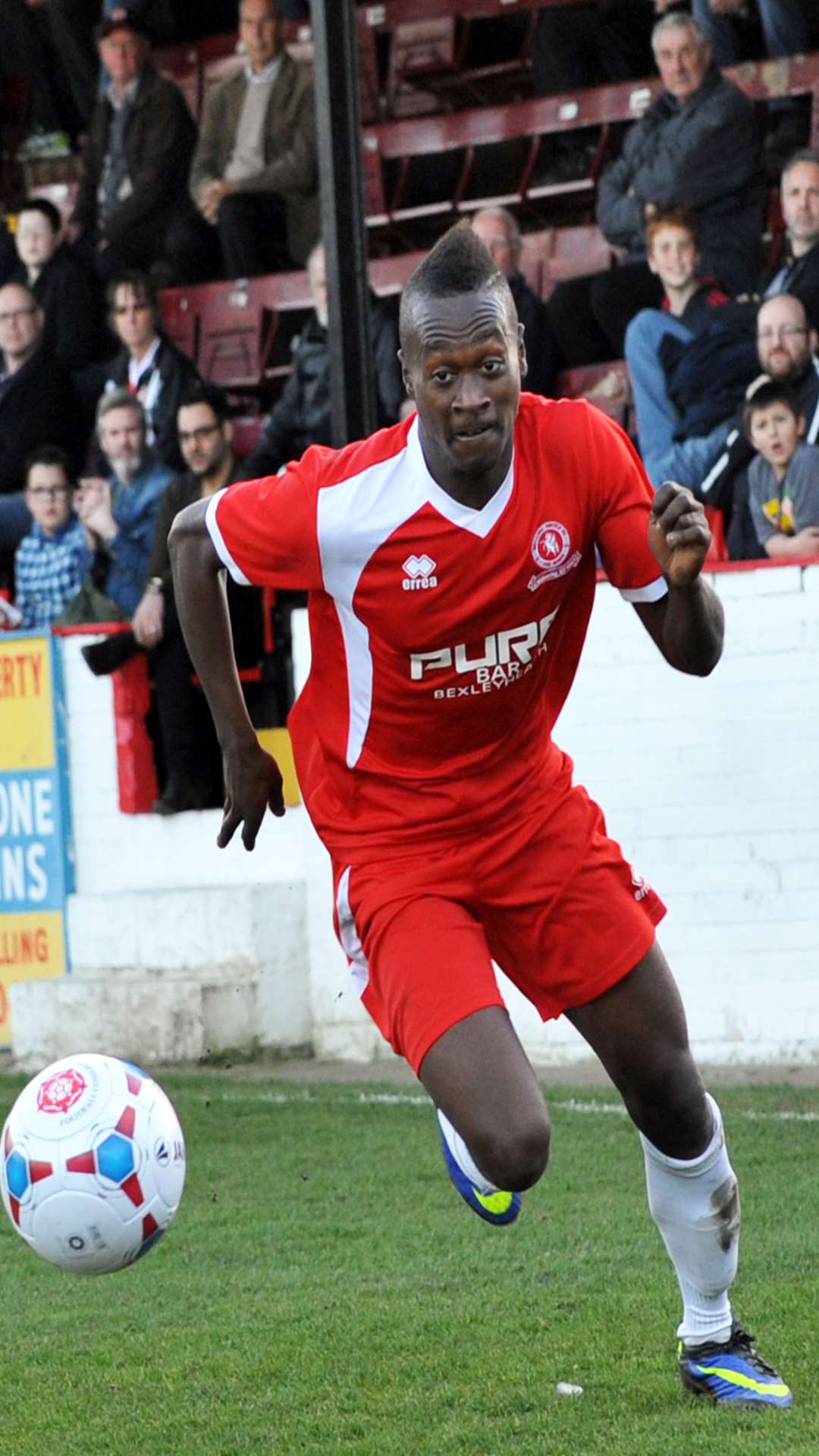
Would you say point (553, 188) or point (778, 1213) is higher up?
point (553, 188)

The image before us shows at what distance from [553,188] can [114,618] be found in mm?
3870

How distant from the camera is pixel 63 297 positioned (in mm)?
12773

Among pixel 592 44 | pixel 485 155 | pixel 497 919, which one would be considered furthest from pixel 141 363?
pixel 497 919

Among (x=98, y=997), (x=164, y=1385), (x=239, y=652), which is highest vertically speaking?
(x=164, y=1385)

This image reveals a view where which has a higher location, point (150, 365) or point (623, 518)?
point (623, 518)

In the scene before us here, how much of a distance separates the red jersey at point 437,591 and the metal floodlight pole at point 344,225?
534 centimetres

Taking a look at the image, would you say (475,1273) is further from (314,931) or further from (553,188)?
(553,188)

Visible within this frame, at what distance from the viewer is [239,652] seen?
10562mm

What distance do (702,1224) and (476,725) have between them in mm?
1113

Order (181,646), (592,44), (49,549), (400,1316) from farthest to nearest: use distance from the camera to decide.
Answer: (592,44) < (49,549) < (181,646) < (400,1316)

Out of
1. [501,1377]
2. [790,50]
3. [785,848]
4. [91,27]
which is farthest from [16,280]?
[501,1377]

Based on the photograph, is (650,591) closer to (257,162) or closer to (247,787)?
(247,787)

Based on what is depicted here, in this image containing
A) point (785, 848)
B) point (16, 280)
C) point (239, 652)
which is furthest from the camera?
point (16, 280)

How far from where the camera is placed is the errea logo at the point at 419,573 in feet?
14.0
